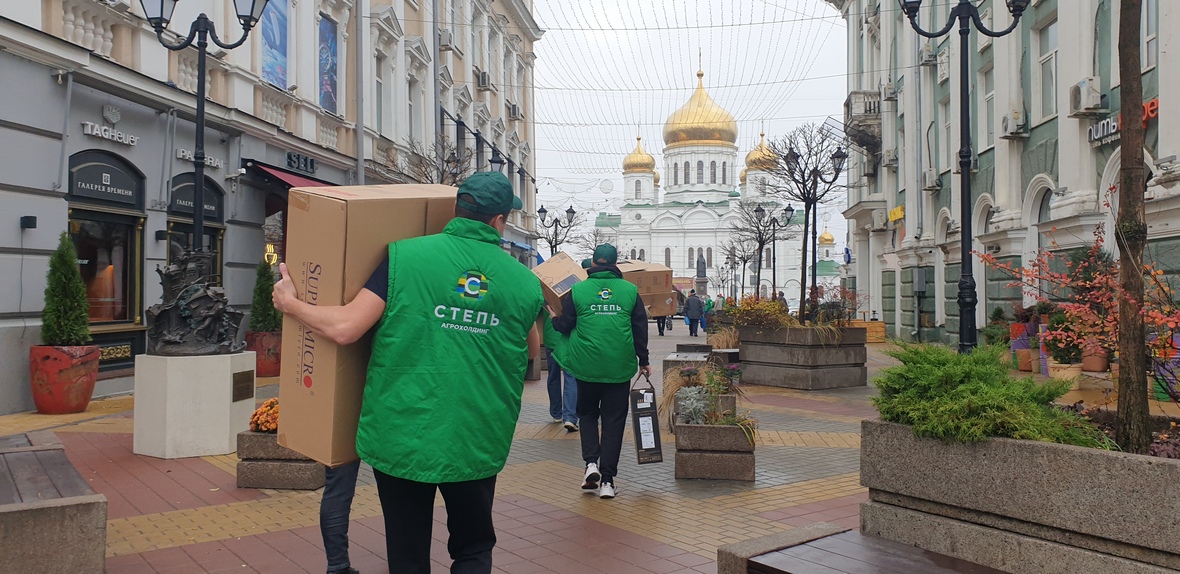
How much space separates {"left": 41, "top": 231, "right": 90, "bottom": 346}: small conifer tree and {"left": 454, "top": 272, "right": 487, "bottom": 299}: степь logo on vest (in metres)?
9.30

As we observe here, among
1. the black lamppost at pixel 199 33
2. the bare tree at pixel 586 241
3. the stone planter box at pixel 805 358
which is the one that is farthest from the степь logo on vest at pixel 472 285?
the bare tree at pixel 586 241

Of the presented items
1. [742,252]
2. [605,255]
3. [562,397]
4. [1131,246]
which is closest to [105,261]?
[562,397]

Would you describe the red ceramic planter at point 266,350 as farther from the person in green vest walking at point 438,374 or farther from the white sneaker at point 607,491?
the person in green vest walking at point 438,374

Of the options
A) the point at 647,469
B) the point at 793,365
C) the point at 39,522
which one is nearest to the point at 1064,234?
the point at 793,365

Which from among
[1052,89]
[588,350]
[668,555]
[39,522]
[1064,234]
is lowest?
[668,555]

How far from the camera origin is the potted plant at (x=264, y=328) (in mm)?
14906

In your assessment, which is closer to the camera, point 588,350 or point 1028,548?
point 1028,548

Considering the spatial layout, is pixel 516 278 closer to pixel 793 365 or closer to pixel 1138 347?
pixel 1138 347

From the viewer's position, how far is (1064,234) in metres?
15.9

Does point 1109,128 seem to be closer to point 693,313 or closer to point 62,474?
point 62,474

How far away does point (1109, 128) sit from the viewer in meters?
14.1

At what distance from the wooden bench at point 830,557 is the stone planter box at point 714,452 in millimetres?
3224

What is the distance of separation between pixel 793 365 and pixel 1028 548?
1067 centimetres

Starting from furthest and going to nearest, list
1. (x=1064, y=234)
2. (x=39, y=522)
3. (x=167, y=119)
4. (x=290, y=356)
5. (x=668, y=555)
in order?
(x=1064, y=234), (x=167, y=119), (x=668, y=555), (x=39, y=522), (x=290, y=356)
